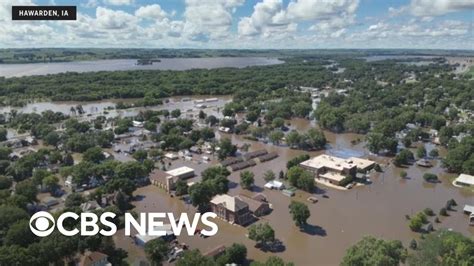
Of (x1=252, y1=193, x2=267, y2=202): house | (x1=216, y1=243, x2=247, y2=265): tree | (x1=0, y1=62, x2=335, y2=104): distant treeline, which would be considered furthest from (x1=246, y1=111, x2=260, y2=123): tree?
(x1=216, y1=243, x2=247, y2=265): tree

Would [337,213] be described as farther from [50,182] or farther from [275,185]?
[50,182]

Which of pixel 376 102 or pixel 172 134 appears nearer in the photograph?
pixel 172 134

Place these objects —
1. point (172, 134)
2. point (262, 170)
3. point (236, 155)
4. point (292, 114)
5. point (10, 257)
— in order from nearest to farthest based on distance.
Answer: point (10, 257) < point (262, 170) < point (236, 155) < point (172, 134) < point (292, 114)

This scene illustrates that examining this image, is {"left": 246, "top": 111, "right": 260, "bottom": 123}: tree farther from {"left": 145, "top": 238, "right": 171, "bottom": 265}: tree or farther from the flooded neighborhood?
{"left": 145, "top": 238, "right": 171, "bottom": 265}: tree

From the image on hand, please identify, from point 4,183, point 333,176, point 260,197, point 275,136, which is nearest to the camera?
point 260,197

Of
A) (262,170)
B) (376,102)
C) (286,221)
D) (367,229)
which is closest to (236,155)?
(262,170)

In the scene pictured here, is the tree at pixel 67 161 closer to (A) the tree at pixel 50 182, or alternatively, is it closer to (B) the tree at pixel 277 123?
(A) the tree at pixel 50 182

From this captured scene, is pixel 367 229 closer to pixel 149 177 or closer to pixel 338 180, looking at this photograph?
pixel 338 180

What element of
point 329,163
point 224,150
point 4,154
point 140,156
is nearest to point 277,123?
point 224,150
